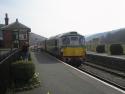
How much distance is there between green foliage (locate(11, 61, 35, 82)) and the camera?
1259cm

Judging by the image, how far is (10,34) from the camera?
36625 mm

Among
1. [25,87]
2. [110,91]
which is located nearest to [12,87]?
[25,87]

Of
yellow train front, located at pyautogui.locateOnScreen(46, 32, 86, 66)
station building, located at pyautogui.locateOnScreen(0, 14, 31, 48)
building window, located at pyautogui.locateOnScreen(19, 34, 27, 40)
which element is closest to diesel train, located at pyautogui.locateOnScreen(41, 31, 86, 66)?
yellow train front, located at pyautogui.locateOnScreen(46, 32, 86, 66)

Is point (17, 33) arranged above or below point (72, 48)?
above

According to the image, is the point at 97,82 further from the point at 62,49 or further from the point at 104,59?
the point at 104,59

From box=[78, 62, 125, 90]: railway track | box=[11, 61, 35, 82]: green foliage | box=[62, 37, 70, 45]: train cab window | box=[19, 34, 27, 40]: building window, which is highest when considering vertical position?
box=[19, 34, 27, 40]: building window

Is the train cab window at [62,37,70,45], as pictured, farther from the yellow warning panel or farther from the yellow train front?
the yellow warning panel

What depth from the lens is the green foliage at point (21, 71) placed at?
12586mm

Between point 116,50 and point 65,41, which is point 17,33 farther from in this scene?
point 116,50

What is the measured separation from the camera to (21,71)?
1259 centimetres

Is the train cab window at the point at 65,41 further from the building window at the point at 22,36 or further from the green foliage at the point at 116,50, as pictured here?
the green foliage at the point at 116,50

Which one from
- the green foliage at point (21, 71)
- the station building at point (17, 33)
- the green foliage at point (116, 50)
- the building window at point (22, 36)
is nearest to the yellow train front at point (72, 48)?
the station building at point (17, 33)

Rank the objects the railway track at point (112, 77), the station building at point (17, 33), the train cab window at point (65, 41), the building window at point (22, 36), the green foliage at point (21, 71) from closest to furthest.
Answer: the green foliage at point (21, 71) → the railway track at point (112, 77) → the train cab window at point (65, 41) → the station building at point (17, 33) → the building window at point (22, 36)

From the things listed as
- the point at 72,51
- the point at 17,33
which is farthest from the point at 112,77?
Result: the point at 17,33
